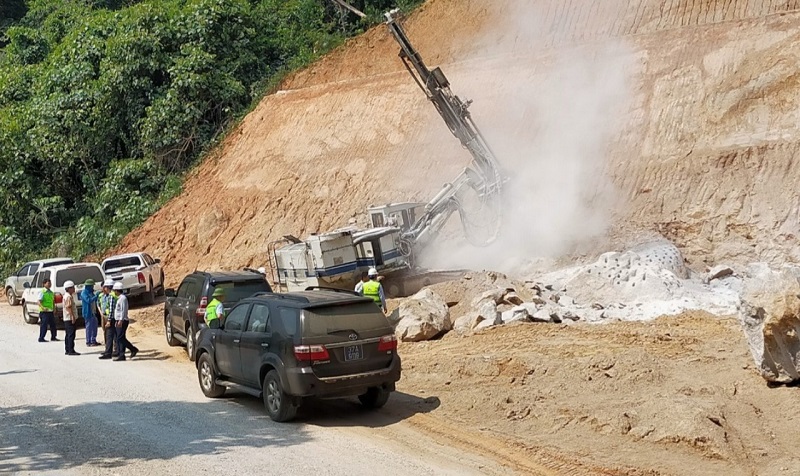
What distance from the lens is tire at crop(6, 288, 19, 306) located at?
2970 cm

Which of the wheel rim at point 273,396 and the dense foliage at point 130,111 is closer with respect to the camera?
the wheel rim at point 273,396

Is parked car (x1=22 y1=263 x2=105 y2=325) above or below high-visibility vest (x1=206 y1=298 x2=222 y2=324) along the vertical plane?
above

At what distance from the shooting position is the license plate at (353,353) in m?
11.5

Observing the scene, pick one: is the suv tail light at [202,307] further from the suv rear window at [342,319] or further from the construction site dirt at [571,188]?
the suv rear window at [342,319]

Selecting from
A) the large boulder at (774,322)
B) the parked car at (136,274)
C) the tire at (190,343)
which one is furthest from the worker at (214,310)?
the parked car at (136,274)

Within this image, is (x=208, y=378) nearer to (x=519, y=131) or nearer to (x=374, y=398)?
(x=374, y=398)

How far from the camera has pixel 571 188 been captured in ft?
80.5

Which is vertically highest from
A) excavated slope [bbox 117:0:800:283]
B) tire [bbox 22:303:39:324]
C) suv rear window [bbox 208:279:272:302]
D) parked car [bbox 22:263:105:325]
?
excavated slope [bbox 117:0:800:283]

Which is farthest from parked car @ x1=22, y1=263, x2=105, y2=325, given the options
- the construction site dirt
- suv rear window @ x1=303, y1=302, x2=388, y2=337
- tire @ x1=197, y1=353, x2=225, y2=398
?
suv rear window @ x1=303, y1=302, x2=388, y2=337

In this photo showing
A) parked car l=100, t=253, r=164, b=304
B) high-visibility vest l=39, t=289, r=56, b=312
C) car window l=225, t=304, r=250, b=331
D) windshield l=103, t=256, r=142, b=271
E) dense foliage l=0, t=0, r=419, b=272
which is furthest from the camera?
dense foliage l=0, t=0, r=419, b=272

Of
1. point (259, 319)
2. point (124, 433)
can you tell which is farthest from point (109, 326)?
point (124, 433)

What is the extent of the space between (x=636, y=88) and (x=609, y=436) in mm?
17119

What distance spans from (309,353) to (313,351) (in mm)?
57

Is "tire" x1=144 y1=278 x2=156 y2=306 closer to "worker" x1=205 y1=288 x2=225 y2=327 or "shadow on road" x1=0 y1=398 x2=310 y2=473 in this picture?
"worker" x1=205 y1=288 x2=225 y2=327
